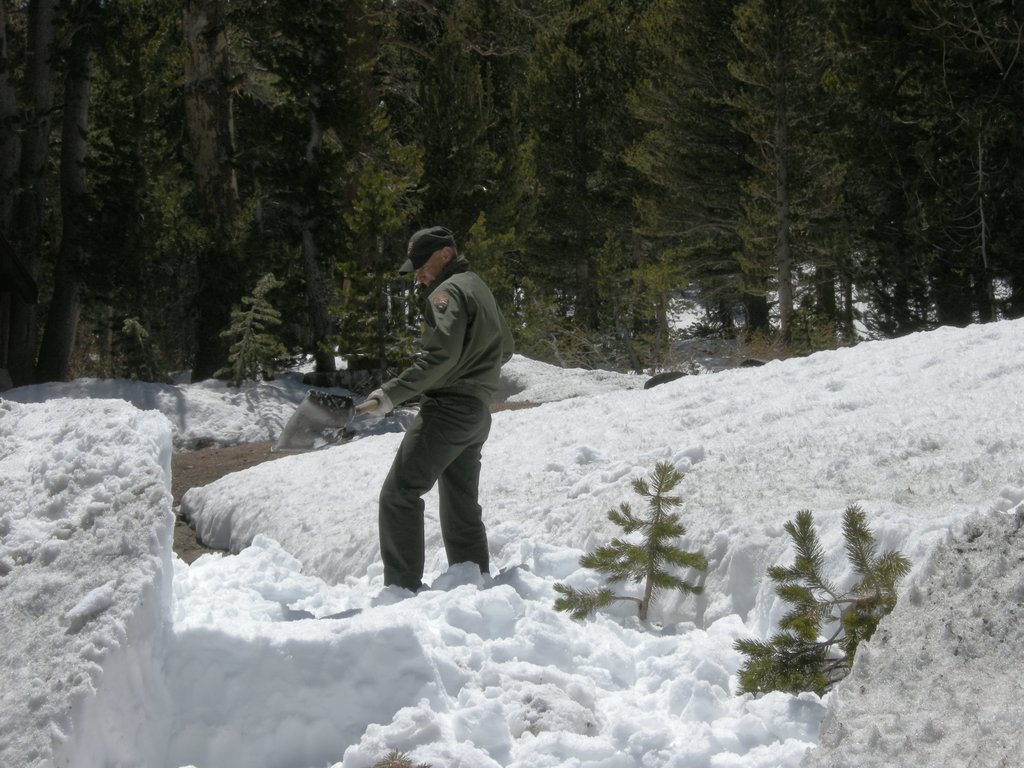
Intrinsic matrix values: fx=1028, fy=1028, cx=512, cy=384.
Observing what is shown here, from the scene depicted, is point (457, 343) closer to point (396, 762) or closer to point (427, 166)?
point (396, 762)

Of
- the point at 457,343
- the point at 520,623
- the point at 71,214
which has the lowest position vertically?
the point at 520,623

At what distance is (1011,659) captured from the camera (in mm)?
2316

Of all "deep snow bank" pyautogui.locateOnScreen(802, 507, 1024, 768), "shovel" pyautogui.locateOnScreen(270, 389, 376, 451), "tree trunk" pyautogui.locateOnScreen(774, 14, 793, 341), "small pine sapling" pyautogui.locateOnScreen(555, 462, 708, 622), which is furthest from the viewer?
"tree trunk" pyautogui.locateOnScreen(774, 14, 793, 341)

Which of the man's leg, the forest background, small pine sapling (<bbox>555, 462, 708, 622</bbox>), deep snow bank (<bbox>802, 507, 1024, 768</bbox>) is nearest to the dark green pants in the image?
the man's leg

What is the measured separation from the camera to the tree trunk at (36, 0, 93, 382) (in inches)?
607

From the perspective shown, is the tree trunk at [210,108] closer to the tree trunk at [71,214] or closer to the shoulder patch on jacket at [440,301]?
the tree trunk at [71,214]

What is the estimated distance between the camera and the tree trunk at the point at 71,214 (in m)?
15.4

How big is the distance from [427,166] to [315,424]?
462 inches

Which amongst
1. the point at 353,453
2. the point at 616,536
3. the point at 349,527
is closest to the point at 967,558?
the point at 616,536

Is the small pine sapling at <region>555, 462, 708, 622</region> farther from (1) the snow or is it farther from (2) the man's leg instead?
(2) the man's leg

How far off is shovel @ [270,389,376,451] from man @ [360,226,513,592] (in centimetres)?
521

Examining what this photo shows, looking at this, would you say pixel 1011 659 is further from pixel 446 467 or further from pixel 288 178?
pixel 288 178

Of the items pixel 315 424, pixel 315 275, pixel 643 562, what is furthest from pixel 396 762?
pixel 315 275

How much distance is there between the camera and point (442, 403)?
14.7ft
